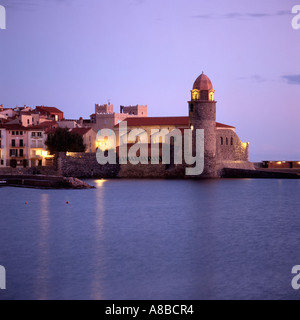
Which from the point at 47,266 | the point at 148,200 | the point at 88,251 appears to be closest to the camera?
the point at 47,266

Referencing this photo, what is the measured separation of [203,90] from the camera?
51344 millimetres

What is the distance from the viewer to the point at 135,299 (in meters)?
11.5

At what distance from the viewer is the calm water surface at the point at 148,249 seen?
487 inches

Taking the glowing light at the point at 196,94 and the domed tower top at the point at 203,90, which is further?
the glowing light at the point at 196,94

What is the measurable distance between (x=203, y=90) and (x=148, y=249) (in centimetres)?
3565

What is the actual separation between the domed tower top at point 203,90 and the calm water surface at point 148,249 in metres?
20.0

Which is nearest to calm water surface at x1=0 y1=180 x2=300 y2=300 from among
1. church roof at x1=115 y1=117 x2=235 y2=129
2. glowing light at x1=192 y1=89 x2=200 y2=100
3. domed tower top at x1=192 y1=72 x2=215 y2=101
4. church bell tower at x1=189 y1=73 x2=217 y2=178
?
church bell tower at x1=189 y1=73 x2=217 y2=178

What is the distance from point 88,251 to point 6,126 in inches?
1537

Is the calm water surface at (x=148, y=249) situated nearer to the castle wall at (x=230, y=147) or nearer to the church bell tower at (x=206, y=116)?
the church bell tower at (x=206, y=116)

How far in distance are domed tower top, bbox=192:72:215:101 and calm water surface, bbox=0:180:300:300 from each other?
65.6 ft

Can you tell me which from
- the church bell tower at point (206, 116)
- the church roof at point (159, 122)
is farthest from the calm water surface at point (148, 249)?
the church roof at point (159, 122)

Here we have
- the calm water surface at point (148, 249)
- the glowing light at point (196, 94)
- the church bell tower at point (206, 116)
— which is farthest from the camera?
the glowing light at point (196, 94)
